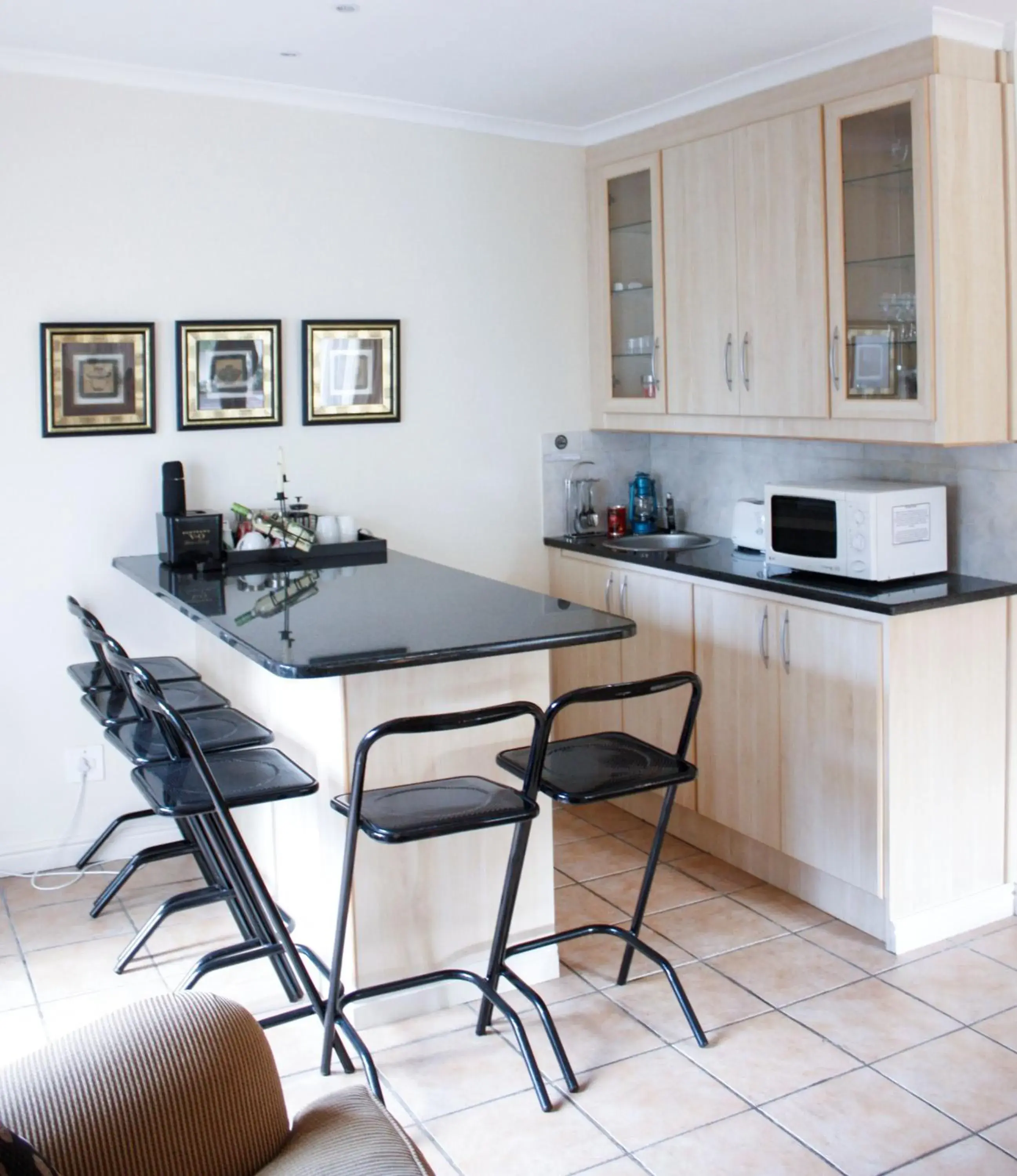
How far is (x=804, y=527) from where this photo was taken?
3.77m

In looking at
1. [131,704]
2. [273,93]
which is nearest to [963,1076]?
[131,704]

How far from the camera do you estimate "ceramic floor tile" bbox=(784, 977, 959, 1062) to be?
2.92 m

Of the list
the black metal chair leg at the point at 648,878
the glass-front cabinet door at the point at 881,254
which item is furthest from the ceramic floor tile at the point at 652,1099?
the glass-front cabinet door at the point at 881,254

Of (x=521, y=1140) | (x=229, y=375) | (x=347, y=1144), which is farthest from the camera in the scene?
(x=229, y=375)

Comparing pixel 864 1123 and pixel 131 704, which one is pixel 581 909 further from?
pixel 131 704

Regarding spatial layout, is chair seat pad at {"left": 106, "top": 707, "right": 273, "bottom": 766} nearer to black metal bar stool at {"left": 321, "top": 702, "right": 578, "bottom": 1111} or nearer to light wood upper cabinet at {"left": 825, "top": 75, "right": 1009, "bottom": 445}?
black metal bar stool at {"left": 321, "top": 702, "right": 578, "bottom": 1111}

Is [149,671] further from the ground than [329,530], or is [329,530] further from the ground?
[329,530]

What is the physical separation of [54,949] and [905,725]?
240 cm

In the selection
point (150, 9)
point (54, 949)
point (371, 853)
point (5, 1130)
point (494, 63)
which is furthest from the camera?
point (494, 63)

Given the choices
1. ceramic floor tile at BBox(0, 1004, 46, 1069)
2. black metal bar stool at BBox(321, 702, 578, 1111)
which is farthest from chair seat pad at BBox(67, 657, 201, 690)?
black metal bar stool at BBox(321, 702, 578, 1111)

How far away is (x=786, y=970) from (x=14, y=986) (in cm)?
201

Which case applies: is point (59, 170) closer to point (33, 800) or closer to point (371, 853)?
point (33, 800)

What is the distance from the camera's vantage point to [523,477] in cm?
477

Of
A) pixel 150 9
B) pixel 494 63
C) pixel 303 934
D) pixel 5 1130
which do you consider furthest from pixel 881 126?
pixel 5 1130
